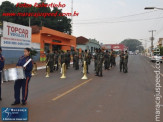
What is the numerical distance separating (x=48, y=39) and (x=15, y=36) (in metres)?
11.3

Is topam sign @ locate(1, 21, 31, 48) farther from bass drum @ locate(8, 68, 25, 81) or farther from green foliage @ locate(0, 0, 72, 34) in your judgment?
green foliage @ locate(0, 0, 72, 34)

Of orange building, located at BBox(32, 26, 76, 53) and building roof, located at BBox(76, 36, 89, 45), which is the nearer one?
orange building, located at BBox(32, 26, 76, 53)

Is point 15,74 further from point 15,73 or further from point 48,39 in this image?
point 48,39

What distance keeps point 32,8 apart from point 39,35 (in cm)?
2389

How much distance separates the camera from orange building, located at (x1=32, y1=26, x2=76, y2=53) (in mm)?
31297

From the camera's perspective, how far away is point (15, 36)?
2294 centimetres

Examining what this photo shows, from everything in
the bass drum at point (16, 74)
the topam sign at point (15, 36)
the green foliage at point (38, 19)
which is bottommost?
the bass drum at point (16, 74)

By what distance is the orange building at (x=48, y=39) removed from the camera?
31.3 meters

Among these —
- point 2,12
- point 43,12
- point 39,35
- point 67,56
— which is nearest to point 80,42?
point 43,12

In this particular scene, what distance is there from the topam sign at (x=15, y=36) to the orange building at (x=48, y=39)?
569 centimetres

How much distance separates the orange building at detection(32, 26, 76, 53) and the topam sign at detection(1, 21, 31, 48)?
18.7 feet

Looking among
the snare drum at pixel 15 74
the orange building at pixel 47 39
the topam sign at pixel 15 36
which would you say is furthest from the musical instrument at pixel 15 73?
the orange building at pixel 47 39

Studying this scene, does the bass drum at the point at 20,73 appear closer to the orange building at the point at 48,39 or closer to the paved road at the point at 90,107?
the paved road at the point at 90,107

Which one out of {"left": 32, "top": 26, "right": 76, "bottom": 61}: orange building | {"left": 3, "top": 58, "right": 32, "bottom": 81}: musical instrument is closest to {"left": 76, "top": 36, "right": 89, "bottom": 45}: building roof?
{"left": 32, "top": 26, "right": 76, "bottom": 61}: orange building
